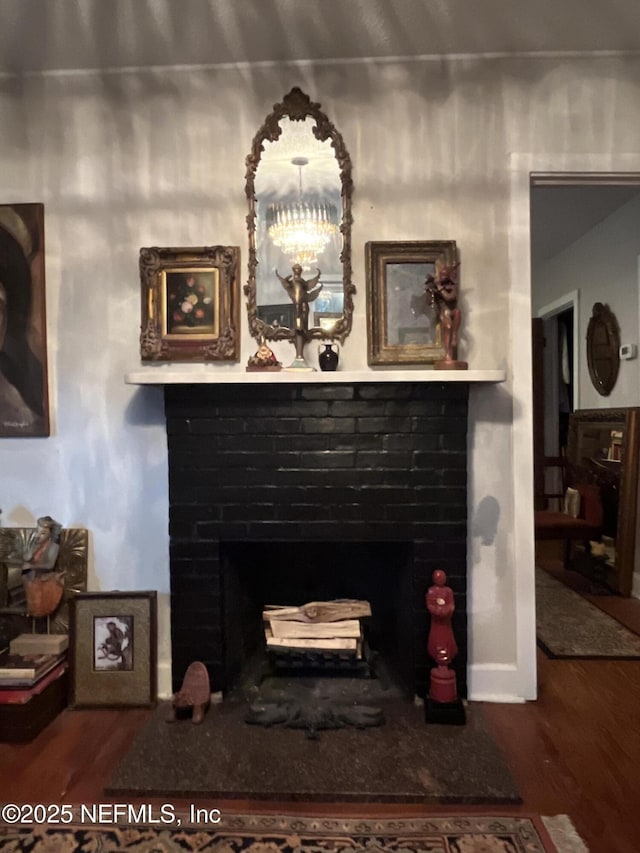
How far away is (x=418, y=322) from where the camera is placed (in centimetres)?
225

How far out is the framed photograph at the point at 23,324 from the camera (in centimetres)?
231

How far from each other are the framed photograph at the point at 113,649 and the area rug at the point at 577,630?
5.91ft

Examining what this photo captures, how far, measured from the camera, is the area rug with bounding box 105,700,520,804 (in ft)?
5.54

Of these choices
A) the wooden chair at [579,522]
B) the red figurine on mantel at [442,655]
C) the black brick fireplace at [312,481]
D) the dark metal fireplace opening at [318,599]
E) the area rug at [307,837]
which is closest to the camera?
the area rug at [307,837]

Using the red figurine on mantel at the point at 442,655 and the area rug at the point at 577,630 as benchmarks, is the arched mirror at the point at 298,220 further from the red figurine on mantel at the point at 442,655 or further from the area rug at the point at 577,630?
the area rug at the point at 577,630

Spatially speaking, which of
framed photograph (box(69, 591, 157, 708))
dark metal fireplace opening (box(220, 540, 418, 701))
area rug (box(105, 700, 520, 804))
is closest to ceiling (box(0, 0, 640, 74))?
dark metal fireplace opening (box(220, 540, 418, 701))

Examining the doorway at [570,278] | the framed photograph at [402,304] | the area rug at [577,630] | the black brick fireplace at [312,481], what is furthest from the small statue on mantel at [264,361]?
the area rug at [577,630]

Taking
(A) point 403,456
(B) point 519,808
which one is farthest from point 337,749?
(A) point 403,456

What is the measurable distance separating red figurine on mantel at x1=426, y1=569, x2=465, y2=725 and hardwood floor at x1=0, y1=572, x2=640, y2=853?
0.18 metres

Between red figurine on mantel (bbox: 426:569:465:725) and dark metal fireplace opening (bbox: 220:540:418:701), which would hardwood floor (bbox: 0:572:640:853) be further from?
dark metal fireplace opening (bbox: 220:540:418:701)

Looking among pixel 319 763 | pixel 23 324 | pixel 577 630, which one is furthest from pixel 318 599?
pixel 23 324

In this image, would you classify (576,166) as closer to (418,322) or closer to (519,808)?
(418,322)

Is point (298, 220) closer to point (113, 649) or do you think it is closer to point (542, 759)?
point (113, 649)

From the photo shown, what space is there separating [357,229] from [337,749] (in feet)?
6.17
